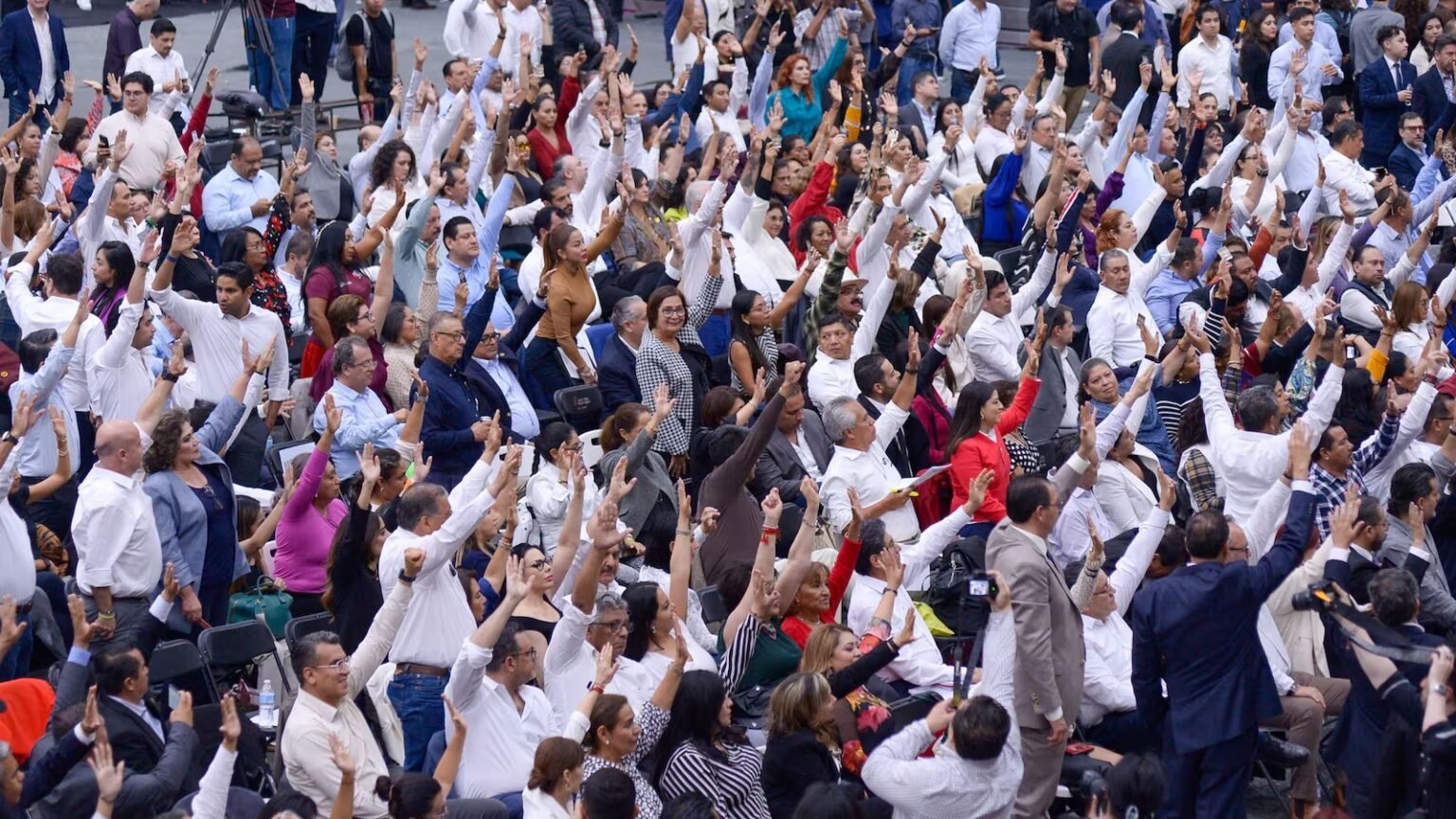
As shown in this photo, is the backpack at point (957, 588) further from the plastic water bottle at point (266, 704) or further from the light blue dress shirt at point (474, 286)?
the light blue dress shirt at point (474, 286)

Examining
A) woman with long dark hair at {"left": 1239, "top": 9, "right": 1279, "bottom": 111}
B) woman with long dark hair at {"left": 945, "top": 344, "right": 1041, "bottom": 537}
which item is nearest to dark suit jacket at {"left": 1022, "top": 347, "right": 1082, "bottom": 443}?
woman with long dark hair at {"left": 945, "top": 344, "right": 1041, "bottom": 537}

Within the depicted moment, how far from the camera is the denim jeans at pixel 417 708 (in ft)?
23.5

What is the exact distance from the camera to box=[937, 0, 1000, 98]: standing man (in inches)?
626

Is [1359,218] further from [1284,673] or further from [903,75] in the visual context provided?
[1284,673]

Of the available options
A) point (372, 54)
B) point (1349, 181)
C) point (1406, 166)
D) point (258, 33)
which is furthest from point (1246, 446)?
point (258, 33)

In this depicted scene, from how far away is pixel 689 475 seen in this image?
958cm

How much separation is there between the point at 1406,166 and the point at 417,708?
31.1 feet

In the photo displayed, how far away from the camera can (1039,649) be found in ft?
22.8

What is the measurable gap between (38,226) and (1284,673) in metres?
6.88

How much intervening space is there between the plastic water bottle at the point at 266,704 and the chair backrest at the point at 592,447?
1.99m

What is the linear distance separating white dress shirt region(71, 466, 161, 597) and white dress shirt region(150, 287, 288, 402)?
72.3 inches

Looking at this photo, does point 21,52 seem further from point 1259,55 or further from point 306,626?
point 1259,55

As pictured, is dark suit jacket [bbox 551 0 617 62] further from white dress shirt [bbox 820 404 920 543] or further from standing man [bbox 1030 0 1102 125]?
white dress shirt [bbox 820 404 920 543]

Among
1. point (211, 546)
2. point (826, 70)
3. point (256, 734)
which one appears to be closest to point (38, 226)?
point (211, 546)
